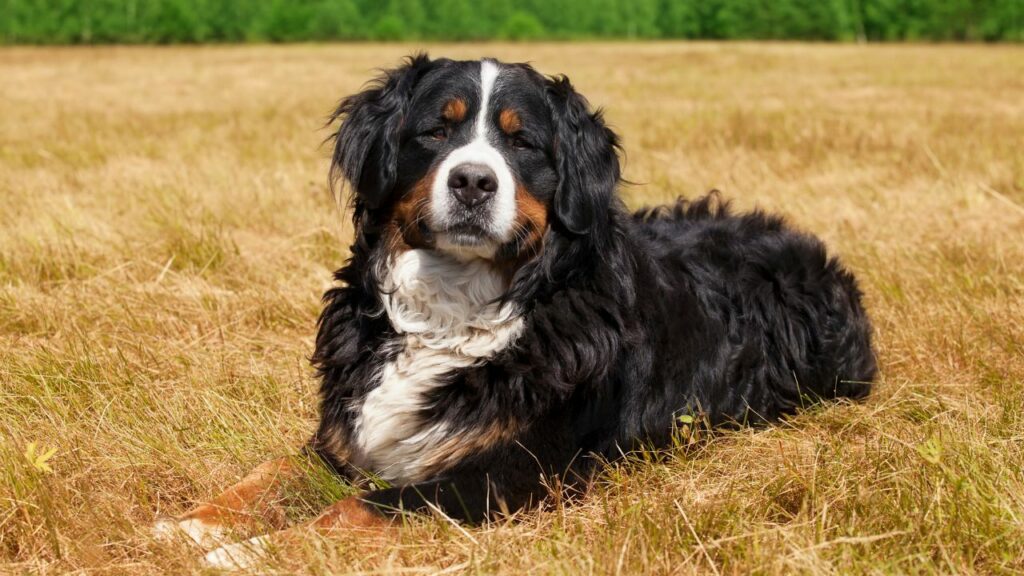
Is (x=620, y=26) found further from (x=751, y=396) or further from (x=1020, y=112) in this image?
(x=751, y=396)

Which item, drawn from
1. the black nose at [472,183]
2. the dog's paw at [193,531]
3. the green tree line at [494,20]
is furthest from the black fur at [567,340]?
the green tree line at [494,20]

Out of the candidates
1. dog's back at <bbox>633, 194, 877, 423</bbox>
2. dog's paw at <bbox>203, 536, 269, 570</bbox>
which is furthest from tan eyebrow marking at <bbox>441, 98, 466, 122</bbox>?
dog's paw at <bbox>203, 536, 269, 570</bbox>

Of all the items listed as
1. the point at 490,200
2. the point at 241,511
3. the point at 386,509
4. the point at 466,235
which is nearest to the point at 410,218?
the point at 466,235

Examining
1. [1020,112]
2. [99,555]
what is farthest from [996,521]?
[1020,112]

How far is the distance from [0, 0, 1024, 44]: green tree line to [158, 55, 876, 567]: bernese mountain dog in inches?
2249

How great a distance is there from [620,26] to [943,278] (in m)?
78.0

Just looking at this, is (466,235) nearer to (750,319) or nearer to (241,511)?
(241,511)

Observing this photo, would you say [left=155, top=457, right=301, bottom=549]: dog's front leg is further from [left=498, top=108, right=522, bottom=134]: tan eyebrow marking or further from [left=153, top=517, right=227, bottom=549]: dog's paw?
[left=498, top=108, right=522, bottom=134]: tan eyebrow marking

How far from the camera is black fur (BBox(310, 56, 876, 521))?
336 centimetres

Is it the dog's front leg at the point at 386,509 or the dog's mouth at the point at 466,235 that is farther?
the dog's mouth at the point at 466,235

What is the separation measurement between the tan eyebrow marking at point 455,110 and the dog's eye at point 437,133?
49 millimetres

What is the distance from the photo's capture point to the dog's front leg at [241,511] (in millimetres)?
3045

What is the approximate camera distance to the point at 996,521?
285 cm

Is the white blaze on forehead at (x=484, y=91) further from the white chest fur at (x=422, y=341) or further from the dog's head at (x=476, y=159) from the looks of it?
the white chest fur at (x=422, y=341)
